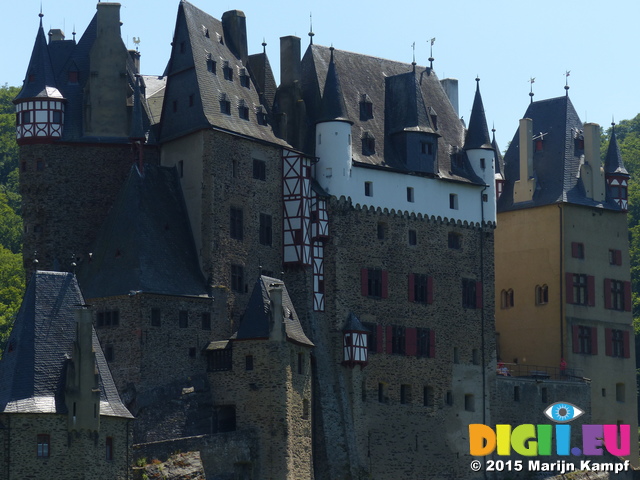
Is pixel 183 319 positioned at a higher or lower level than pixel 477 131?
lower

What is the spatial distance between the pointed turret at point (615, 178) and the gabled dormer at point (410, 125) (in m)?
11.5

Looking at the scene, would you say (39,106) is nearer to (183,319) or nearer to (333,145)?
(183,319)

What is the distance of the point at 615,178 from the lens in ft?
324

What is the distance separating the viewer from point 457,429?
88438 millimetres

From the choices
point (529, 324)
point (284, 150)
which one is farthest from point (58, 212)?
point (529, 324)

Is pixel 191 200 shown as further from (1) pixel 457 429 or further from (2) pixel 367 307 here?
(1) pixel 457 429

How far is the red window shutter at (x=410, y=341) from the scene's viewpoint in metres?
87.3

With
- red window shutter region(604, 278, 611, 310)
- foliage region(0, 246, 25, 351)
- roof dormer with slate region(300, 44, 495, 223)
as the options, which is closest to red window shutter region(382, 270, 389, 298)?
A: roof dormer with slate region(300, 44, 495, 223)

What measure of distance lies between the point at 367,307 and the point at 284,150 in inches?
303

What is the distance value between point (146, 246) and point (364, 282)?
11.2 meters

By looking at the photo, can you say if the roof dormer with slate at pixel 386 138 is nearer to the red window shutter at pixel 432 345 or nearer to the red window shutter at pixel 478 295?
the red window shutter at pixel 478 295

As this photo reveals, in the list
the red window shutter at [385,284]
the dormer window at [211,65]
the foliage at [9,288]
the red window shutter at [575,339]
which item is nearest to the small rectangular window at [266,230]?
the red window shutter at [385,284]

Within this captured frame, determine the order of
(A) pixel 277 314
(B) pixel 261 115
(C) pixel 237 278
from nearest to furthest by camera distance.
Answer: (A) pixel 277 314
(C) pixel 237 278
(B) pixel 261 115

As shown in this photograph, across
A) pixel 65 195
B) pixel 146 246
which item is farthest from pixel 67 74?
pixel 146 246
